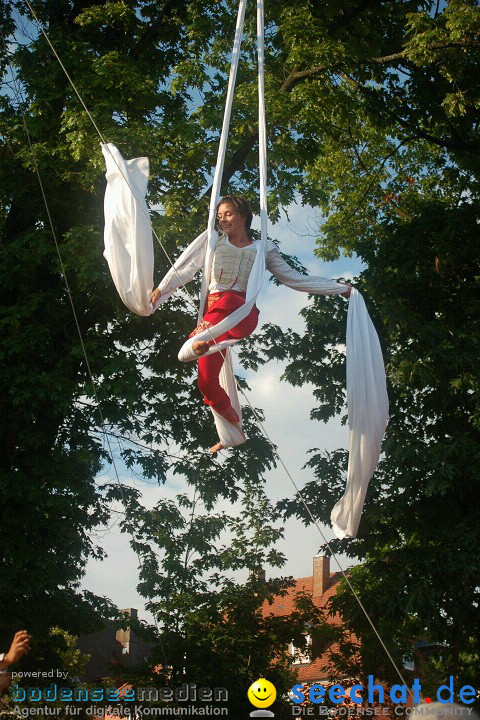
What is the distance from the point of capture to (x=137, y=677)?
1064 cm

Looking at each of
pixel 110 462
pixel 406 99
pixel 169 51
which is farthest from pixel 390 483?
pixel 169 51

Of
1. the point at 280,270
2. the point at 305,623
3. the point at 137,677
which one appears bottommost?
the point at 137,677

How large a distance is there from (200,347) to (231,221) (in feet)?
2.98

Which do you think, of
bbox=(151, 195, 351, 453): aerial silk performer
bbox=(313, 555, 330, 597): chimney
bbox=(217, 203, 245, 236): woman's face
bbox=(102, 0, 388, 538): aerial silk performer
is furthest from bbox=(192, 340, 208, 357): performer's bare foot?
bbox=(313, 555, 330, 597): chimney

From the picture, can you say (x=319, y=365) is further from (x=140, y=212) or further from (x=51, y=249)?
(x=140, y=212)

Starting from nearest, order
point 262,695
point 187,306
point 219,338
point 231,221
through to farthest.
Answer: point 219,338 < point 231,221 < point 262,695 < point 187,306

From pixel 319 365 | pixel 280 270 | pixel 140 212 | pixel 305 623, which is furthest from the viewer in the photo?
pixel 319 365

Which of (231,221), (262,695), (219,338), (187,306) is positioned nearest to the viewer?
(219,338)

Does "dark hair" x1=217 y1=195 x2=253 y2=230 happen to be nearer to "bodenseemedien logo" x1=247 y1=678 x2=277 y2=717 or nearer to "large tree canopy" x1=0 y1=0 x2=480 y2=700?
"large tree canopy" x1=0 y1=0 x2=480 y2=700

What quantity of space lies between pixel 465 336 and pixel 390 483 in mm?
2135

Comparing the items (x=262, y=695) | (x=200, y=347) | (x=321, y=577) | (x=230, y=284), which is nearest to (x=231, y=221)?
(x=230, y=284)

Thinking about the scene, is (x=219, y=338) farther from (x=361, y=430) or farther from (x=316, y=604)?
(x=316, y=604)

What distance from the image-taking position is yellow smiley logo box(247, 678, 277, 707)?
998cm

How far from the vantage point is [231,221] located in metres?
5.93
